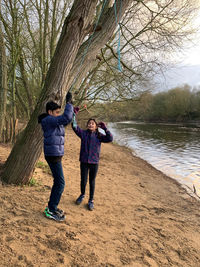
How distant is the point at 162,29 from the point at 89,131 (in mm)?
4781

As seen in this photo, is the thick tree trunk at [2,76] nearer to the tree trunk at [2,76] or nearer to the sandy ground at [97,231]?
the tree trunk at [2,76]

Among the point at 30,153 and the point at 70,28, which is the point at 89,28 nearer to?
the point at 70,28

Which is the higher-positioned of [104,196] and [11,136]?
[11,136]

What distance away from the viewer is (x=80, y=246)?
2.39 m

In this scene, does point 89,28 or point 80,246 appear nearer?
point 80,246

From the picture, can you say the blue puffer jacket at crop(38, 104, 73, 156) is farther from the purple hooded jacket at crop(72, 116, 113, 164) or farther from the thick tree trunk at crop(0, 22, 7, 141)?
the thick tree trunk at crop(0, 22, 7, 141)

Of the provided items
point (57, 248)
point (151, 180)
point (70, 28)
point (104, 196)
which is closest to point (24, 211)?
point (57, 248)

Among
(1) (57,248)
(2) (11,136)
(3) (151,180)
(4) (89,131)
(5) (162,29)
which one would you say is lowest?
(3) (151,180)

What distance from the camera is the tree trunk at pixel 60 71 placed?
3.19 m

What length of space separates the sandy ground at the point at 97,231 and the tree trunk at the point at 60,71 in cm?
39

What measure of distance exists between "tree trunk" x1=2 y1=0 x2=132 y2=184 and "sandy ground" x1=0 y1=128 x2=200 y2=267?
387 millimetres

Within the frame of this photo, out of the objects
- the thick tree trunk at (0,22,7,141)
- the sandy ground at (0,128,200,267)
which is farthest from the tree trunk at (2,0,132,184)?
the thick tree trunk at (0,22,7,141)

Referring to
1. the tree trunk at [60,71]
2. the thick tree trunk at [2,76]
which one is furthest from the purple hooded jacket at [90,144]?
the thick tree trunk at [2,76]

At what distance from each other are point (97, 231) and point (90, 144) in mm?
1403
